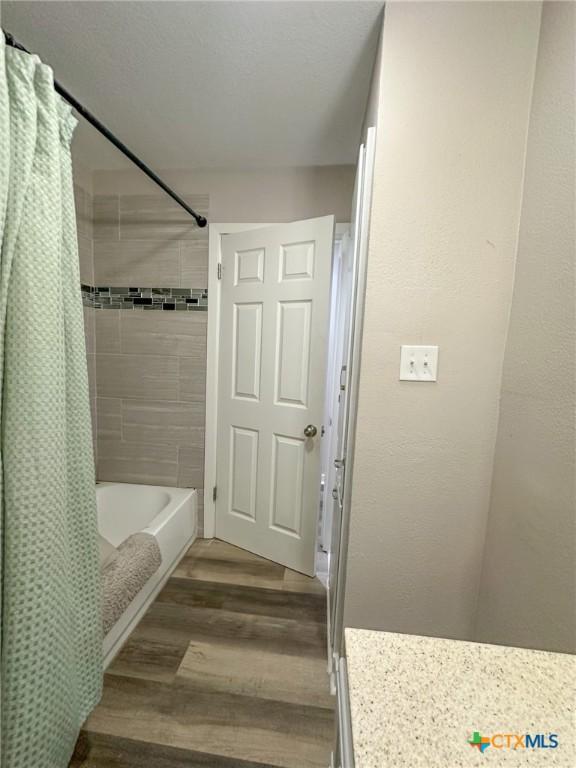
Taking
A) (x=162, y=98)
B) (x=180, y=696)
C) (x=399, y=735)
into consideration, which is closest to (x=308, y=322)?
(x=162, y=98)

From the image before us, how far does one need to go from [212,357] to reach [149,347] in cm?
42

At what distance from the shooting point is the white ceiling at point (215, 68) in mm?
1018

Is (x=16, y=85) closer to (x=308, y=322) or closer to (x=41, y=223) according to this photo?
(x=41, y=223)

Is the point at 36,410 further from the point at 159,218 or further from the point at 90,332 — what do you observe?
the point at 159,218

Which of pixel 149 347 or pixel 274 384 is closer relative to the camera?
pixel 274 384

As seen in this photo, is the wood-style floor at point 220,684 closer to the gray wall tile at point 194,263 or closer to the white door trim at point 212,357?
the white door trim at point 212,357

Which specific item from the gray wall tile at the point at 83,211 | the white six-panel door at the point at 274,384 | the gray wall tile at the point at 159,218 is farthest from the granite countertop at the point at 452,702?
the gray wall tile at the point at 83,211

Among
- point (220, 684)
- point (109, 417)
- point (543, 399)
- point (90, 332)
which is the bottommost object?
point (220, 684)

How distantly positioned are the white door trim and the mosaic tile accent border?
8cm

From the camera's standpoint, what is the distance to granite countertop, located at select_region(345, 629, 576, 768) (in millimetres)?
374

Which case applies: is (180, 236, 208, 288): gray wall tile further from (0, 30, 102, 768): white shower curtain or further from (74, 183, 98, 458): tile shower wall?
(0, 30, 102, 768): white shower curtain

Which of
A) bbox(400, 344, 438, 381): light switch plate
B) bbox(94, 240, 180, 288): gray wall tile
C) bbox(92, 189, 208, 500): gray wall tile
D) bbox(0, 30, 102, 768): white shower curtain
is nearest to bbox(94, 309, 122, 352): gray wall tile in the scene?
bbox(92, 189, 208, 500): gray wall tile

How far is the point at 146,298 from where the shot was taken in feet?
6.64

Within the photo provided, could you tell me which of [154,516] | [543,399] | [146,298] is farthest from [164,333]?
[543,399]
